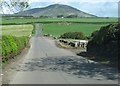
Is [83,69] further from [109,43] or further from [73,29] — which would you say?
[73,29]

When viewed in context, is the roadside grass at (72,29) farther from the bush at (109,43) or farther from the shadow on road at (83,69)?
the shadow on road at (83,69)

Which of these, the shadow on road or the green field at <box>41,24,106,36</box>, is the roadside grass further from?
the shadow on road

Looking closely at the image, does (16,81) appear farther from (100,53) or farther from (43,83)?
(100,53)

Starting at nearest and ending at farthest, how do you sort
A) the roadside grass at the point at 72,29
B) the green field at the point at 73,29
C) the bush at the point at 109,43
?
1. the bush at the point at 109,43
2. the roadside grass at the point at 72,29
3. the green field at the point at 73,29

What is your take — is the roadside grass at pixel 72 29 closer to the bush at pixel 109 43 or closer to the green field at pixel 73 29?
the green field at pixel 73 29

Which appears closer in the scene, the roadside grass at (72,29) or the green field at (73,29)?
the roadside grass at (72,29)

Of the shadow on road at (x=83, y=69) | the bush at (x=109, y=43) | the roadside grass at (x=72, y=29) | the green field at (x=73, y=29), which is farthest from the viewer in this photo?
the green field at (x=73, y=29)

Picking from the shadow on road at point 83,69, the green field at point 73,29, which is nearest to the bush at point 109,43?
the shadow on road at point 83,69

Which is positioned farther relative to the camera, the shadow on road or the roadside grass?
the roadside grass

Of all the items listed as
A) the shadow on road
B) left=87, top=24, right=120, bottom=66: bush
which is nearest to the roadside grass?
left=87, top=24, right=120, bottom=66: bush

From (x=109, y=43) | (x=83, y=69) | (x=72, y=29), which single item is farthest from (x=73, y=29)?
(x=83, y=69)

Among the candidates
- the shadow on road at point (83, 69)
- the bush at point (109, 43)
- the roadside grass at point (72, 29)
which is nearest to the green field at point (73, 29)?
the roadside grass at point (72, 29)

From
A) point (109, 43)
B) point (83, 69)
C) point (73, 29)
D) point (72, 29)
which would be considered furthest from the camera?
point (72, 29)

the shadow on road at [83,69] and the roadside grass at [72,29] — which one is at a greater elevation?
the shadow on road at [83,69]
